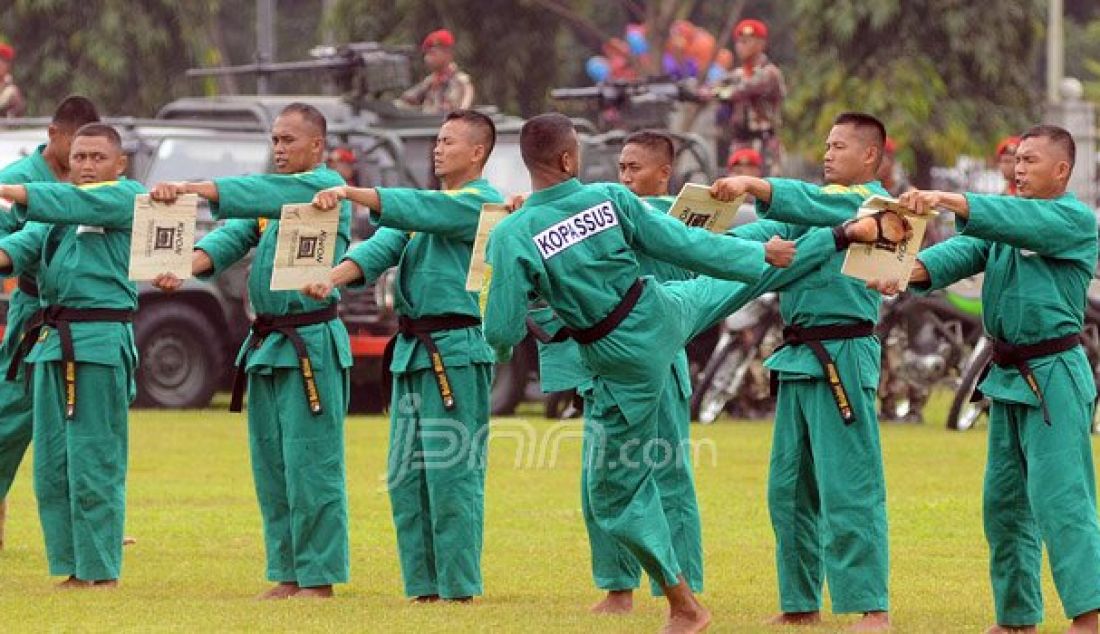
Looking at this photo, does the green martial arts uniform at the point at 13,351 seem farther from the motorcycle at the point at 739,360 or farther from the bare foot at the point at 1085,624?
the motorcycle at the point at 739,360

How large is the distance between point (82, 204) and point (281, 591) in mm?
1866

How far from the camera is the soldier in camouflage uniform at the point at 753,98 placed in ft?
79.2

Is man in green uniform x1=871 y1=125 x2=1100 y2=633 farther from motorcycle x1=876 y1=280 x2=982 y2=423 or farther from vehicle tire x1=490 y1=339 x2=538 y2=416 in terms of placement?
vehicle tire x1=490 y1=339 x2=538 y2=416

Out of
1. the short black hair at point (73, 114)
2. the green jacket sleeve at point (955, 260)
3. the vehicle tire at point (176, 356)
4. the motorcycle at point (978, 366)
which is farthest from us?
the vehicle tire at point (176, 356)

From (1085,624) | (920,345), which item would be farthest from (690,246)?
(920,345)

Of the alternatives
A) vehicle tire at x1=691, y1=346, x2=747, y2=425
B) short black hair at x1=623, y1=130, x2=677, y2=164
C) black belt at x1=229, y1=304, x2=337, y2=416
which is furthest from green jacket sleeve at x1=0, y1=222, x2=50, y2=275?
vehicle tire at x1=691, y1=346, x2=747, y2=425

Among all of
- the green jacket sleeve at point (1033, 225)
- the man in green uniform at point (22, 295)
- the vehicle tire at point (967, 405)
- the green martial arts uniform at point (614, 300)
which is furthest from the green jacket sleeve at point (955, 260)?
the vehicle tire at point (967, 405)

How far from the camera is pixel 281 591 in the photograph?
11945 mm

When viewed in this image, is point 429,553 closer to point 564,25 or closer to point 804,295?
point 804,295

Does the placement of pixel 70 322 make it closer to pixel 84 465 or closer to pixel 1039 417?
pixel 84 465

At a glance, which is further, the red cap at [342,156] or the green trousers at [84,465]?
the red cap at [342,156]

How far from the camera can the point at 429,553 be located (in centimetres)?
1186

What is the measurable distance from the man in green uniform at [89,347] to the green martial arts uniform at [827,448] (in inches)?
113

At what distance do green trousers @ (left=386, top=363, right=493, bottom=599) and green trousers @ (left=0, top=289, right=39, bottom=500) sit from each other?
6.30 feet
